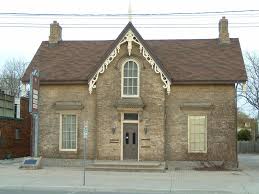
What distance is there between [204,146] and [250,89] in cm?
3265

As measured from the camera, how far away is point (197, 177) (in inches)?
1033

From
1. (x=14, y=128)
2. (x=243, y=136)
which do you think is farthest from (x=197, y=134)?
(x=243, y=136)

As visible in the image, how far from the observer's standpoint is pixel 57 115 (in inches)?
1305

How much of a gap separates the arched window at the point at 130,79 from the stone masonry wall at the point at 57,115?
2.21 m

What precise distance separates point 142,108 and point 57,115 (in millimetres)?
5726

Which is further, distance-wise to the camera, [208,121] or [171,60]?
[171,60]

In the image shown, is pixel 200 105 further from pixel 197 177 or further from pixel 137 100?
pixel 197 177

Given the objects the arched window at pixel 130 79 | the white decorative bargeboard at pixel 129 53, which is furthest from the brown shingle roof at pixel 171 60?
the arched window at pixel 130 79

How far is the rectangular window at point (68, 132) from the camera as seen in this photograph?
3294cm

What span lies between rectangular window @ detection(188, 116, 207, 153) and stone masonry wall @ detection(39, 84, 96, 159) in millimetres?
6039

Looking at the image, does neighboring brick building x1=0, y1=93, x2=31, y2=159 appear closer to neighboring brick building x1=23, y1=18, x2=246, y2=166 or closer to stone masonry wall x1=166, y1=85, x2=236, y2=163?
neighboring brick building x1=23, y1=18, x2=246, y2=166

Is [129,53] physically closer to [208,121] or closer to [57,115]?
[57,115]

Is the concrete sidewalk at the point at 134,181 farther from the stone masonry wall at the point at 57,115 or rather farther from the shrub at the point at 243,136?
the shrub at the point at 243,136

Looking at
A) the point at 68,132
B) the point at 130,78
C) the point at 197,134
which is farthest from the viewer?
the point at 68,132
